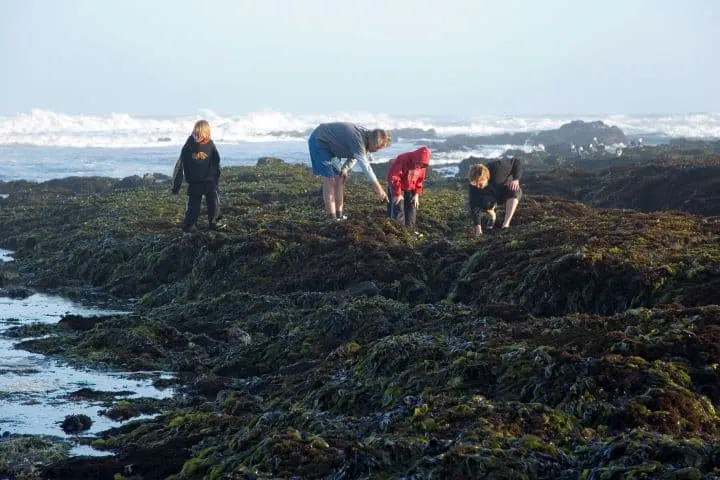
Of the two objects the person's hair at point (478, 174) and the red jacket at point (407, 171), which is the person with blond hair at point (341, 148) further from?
the person's hair at point (478, 174)

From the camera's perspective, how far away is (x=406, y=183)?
13.6 metres

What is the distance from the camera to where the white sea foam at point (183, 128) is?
55906 mm

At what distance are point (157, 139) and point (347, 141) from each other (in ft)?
153

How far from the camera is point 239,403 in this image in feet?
21.6

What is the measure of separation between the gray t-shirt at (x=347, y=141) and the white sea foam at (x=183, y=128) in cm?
4245

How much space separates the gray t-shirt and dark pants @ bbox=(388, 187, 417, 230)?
1.98 feet

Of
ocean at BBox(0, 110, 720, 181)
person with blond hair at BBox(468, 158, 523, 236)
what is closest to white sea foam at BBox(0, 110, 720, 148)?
ocean at BBox(0, 110, 720, 181)

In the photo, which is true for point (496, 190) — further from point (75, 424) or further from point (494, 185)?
point (75, 424)

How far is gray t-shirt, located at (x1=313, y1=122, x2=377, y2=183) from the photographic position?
13.2 meters

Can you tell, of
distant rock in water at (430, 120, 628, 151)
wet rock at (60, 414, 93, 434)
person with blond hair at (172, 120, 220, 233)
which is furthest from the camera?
distant rock in water at (430, 120, 628, 151)

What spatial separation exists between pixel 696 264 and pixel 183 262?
6484mm

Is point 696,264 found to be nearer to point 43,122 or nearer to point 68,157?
point 68,157

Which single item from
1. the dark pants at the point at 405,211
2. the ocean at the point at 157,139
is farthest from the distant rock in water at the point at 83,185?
the dark pants at the point at 405,211

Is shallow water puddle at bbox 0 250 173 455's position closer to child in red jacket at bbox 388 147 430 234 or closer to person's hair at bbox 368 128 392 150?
person's hair at bbox 368 128 392 150
